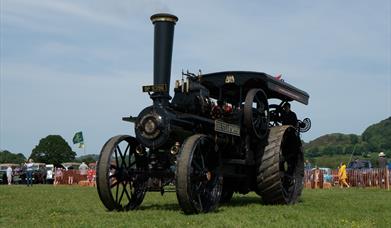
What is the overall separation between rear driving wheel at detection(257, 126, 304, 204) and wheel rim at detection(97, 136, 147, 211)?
2286mm

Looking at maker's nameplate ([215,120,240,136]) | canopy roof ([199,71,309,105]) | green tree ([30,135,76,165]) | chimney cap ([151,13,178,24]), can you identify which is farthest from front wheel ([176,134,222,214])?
green tree ([30,135,76,165])

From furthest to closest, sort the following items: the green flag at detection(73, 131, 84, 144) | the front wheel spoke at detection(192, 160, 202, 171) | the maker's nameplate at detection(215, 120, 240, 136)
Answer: the green flag at detection(73, 131, 84, 144), the maker's nameplate at detection(215, 120, 240, 136), the front wheel spoke at detection(192, 160, 202, 171)

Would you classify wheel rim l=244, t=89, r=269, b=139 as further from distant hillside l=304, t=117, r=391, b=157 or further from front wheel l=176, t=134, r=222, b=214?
distant hillside l=304, t=117, r=391, b=157

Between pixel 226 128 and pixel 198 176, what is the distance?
122cm

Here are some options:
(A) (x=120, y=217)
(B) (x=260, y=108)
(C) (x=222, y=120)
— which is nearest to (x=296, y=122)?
(B) (x=260, y=108)

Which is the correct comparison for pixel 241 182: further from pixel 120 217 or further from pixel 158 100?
pixel 120 217

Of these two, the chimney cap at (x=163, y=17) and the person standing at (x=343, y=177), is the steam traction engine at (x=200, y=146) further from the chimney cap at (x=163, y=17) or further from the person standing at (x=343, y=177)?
the person standing at (x=343, y=177)

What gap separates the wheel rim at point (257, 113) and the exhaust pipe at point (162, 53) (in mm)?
1714

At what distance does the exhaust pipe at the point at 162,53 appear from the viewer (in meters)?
9.29

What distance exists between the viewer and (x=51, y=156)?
8988 centimetres

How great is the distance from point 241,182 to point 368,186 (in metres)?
13.7

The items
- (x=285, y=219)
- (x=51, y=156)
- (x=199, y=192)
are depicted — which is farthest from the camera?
(x=51, y=156)

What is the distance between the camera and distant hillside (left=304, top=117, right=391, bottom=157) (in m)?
116

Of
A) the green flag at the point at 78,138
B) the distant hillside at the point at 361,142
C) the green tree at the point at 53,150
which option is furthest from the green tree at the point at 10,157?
the green flag at the point at 78,138
